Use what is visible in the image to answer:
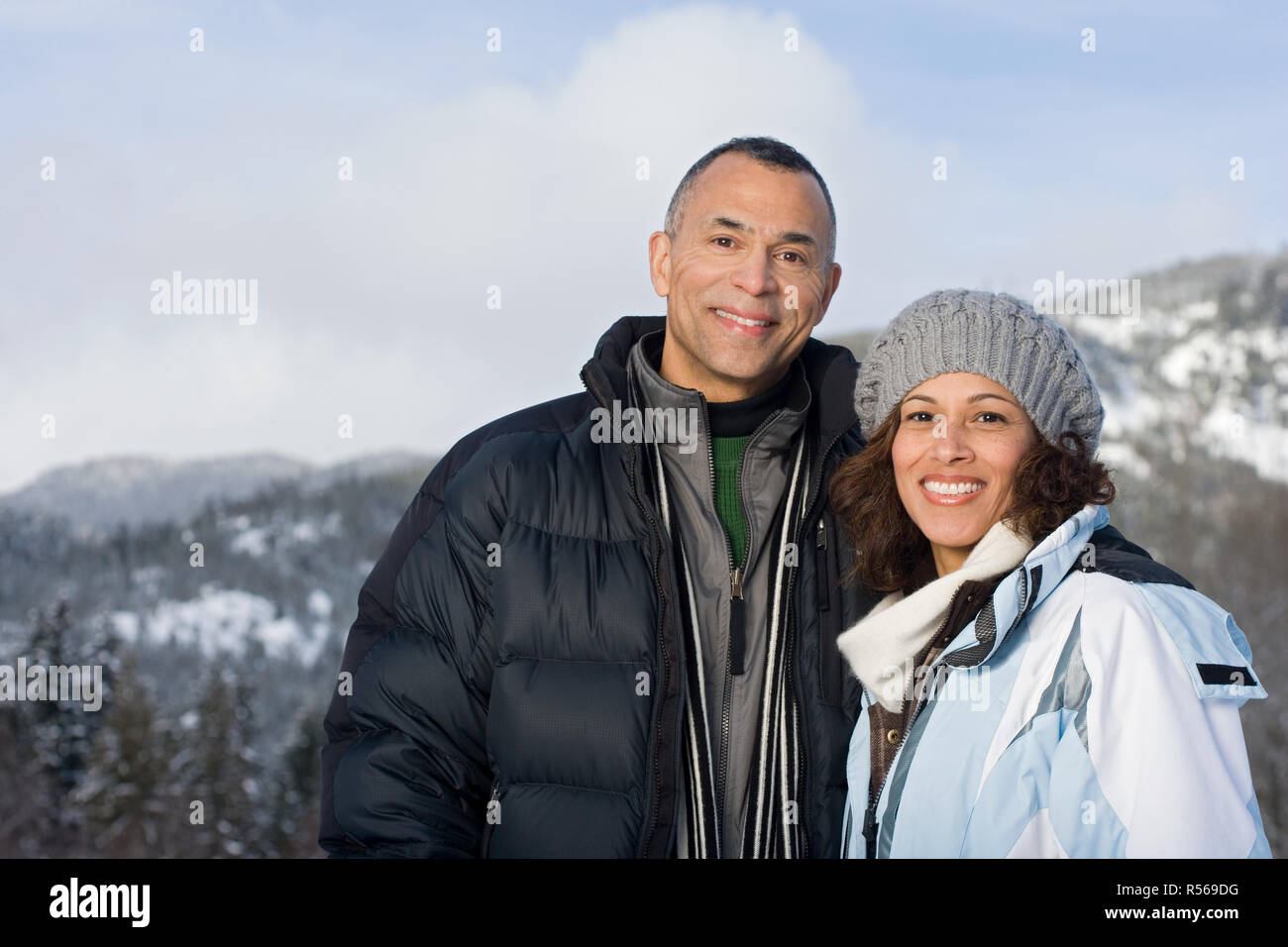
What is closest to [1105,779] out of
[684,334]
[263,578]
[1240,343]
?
[684,334]

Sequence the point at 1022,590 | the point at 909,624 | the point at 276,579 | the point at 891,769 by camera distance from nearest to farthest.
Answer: the point at 1022,590
the point at 891,769
the point at 909,624
the point at 276,579

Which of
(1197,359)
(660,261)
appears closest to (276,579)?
(1197,359)

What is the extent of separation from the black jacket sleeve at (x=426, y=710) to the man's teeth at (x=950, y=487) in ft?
3.18

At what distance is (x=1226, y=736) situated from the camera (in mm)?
2020

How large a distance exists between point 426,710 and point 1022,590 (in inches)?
52.8

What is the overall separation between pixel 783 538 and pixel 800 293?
2.06ft

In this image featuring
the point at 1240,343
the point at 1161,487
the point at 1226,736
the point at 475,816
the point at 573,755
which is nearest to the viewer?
the point at 1226,736

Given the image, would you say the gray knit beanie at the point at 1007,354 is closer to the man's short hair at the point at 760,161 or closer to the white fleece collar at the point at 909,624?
the white fleece collar at the point at 909,624

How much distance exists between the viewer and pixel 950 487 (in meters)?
2.59

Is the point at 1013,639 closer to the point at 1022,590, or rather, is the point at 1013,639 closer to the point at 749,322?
the point at 1022,590

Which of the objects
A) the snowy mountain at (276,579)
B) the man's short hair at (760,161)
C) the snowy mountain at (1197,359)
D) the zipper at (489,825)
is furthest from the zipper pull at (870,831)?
the snowy mountain at (1197,359)

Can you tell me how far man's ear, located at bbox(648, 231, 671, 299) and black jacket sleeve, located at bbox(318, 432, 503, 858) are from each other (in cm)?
77

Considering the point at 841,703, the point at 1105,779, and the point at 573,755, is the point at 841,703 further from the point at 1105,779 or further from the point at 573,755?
the point at 1105,779

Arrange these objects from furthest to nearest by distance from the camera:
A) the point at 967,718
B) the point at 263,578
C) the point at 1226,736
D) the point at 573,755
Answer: the point at 263,578
the point at 573,755
the point at 967,718
the point at 1226,736
